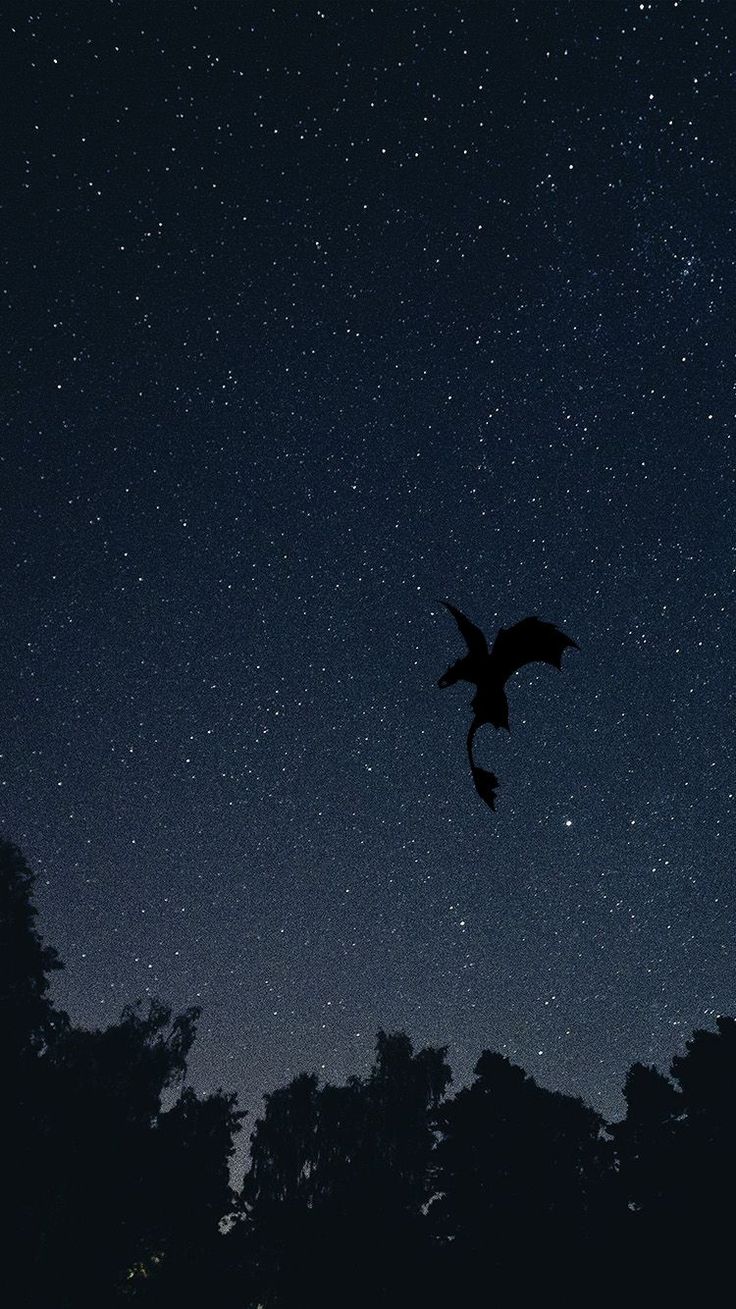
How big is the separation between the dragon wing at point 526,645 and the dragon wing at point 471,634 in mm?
94

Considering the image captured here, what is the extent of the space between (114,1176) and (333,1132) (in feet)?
24.2

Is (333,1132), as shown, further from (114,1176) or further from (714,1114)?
(714,1114)

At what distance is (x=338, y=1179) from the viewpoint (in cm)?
2662

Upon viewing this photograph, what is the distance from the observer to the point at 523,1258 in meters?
21.7

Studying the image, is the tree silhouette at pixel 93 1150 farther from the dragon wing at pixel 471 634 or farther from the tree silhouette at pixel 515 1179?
the dragon wing at pixel 471 634

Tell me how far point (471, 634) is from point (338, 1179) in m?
30.0

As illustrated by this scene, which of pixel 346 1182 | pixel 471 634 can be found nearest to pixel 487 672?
pixel 471 634

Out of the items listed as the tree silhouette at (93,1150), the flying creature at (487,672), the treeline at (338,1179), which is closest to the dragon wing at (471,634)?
the flying creature at (487,672)

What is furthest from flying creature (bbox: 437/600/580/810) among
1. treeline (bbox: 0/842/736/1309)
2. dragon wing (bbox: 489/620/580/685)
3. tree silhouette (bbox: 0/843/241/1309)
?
tree silhouette (bbox: 0/843/241/1309)

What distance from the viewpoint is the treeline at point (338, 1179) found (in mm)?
22094

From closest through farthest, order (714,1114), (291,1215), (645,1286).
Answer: (645,1286), (714,1114), (291,1215)

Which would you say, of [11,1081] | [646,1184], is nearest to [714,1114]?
[646,1184]

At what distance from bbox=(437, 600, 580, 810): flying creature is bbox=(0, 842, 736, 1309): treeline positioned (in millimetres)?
25308

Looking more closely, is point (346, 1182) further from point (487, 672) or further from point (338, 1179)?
point (487, 672)
